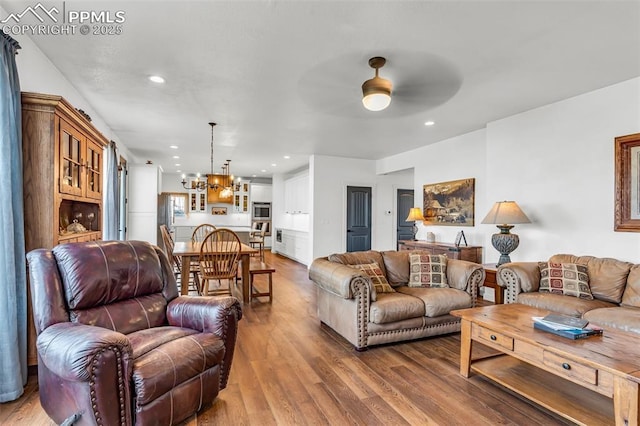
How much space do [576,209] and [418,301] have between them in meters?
2.26

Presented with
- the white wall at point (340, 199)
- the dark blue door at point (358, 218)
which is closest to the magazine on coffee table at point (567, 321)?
the white wall at point (340, 199)

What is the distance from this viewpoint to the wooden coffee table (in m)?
1.66

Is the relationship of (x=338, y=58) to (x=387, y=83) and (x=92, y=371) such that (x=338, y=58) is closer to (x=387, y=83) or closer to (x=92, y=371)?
(x=387, y=83)

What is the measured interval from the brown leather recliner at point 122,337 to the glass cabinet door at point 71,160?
34.4 inches

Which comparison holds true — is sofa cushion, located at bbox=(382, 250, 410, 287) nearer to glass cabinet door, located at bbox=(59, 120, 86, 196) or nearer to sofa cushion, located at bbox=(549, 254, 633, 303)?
sofa cushion, located at bbox=(549, 254, 633, 303)

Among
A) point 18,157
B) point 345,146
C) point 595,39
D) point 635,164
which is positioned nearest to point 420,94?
point 595,39

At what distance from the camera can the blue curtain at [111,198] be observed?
4.73 metres

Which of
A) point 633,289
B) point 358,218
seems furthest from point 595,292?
point 358,218

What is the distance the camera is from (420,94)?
142 inches

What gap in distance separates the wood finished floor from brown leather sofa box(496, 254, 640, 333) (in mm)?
864

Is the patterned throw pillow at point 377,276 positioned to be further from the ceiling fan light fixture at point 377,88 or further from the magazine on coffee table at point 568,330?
the ceiling fan light fixture at point 377,88

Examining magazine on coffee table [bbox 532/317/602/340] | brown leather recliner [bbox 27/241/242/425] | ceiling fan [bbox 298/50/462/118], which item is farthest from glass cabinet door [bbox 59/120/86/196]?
magazine on coffee table [bbox 532/317/602/340]

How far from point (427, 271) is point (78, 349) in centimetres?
316

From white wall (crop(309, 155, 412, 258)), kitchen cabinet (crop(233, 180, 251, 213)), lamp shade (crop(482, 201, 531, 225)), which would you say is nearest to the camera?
lamp shade (crop(482, 201, 531, 225))
